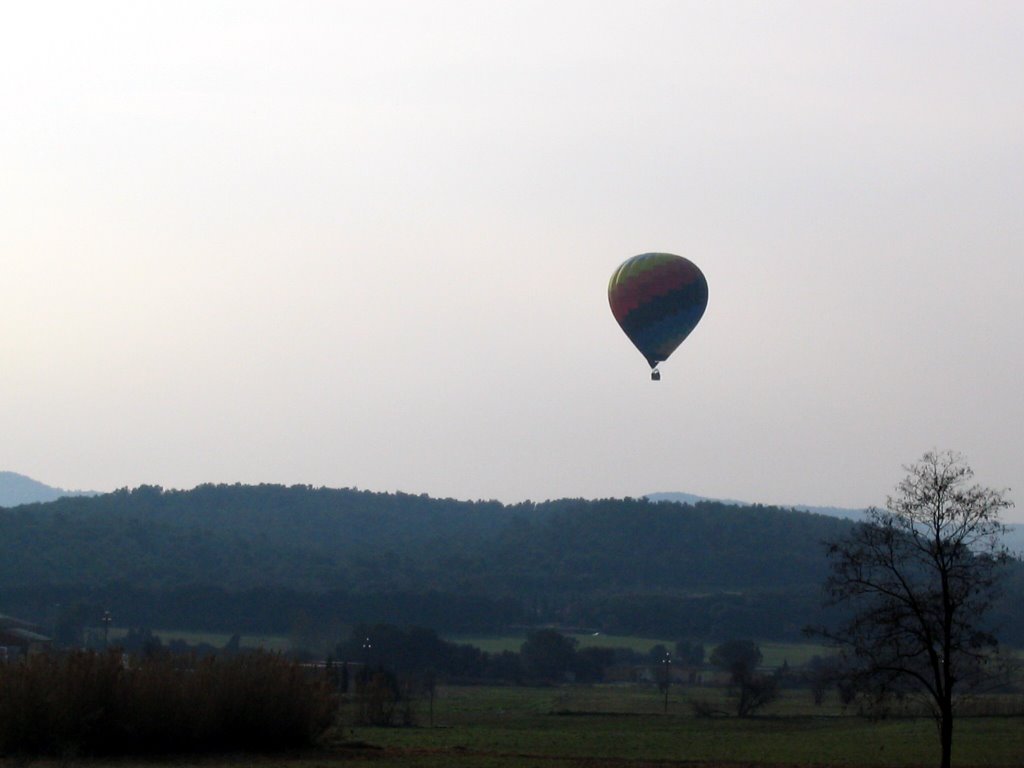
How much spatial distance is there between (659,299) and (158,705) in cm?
2492

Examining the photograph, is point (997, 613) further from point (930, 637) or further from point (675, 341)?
point (930, 637)

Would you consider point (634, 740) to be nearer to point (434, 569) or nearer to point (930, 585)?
point (930, 585)

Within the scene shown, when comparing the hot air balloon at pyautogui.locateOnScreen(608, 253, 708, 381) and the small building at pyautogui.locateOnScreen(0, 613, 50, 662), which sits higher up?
the hot air balloon at pyautogui.locateOnScreen(608, 253, 708, 381)

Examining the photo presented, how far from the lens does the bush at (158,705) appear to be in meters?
34.0

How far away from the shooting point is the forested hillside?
13375cm

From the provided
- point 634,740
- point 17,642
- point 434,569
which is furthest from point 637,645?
point 634,740

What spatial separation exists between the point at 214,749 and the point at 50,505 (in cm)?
14332

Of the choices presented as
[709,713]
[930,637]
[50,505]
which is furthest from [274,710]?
[50,505]

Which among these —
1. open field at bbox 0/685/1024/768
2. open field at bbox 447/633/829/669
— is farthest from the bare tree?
open field at bbox 447/633/829/669

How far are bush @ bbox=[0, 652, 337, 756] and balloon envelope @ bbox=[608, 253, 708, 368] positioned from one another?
20719mm

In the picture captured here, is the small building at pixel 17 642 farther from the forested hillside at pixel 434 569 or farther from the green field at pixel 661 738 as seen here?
the forested hillside at pixel 434 569

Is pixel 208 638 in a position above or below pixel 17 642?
below

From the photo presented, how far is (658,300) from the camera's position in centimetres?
5362

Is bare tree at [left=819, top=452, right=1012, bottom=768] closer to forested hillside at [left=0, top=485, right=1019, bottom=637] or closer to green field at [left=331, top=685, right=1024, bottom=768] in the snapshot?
green field at [left=331, top=685, right=1024, bottom=768]
